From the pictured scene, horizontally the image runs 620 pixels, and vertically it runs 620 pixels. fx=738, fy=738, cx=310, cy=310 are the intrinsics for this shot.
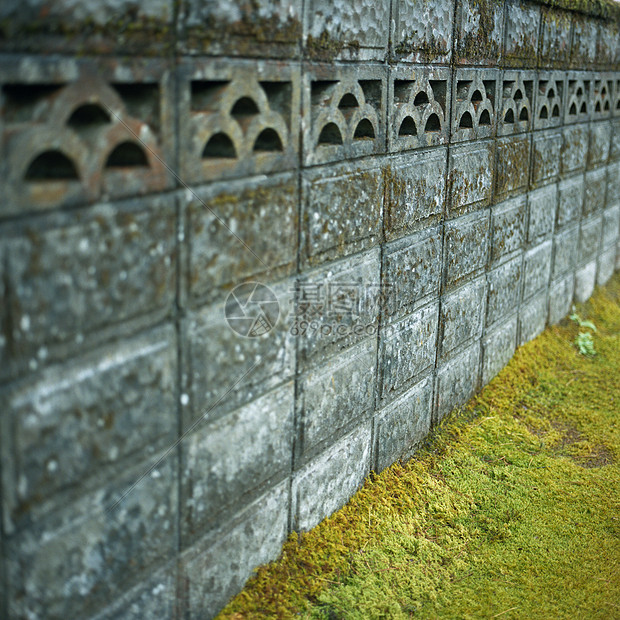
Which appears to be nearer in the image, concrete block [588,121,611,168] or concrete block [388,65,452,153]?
concrete block [388,65,452,153]

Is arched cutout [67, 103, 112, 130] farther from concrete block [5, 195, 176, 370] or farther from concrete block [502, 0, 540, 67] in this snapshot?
concrete block [502, 0, 540, 67]

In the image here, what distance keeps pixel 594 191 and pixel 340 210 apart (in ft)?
14.4

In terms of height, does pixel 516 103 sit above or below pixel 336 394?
above

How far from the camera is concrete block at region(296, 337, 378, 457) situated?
289 cm

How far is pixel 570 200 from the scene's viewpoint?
233 inches

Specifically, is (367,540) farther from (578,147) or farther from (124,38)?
(578,147)

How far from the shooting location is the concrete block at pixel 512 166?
4457 millimetres

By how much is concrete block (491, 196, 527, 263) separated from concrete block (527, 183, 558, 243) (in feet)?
0.50

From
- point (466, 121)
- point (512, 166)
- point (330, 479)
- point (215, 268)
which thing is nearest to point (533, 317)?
point (512, 166)

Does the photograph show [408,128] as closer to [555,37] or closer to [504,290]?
[504,290]

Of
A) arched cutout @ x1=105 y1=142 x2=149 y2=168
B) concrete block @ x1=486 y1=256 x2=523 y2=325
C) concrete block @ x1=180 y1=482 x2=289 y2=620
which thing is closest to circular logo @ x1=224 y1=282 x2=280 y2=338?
arched cutout @ x1=105 y1=142 x2=149 y2=168

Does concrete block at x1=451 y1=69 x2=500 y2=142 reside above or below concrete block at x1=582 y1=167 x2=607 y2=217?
above

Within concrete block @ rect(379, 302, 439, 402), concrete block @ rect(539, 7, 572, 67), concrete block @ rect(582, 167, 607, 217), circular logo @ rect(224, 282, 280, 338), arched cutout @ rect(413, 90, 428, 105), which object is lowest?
concrete block @ rect(379, 302, 439, 402)

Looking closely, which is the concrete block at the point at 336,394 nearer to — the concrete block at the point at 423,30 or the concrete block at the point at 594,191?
the concrete block at the point at 423,30
